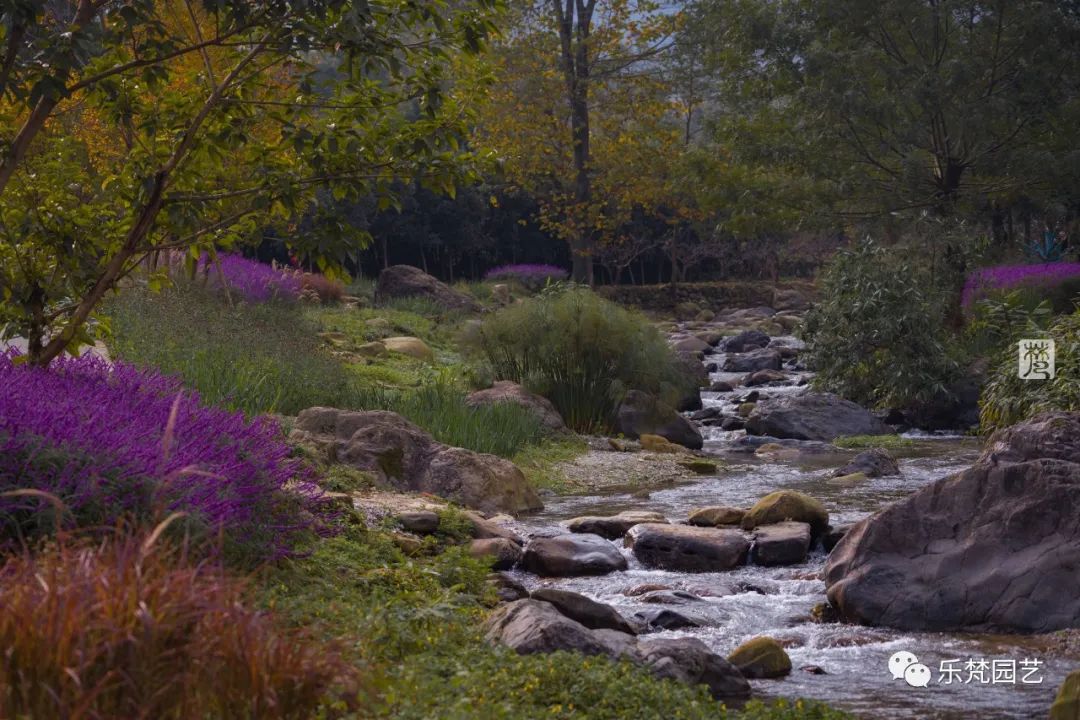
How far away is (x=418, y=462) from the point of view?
9.61 metres

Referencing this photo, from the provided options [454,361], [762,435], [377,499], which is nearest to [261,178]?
[377,499]

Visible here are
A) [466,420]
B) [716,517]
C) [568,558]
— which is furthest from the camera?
[466,420]

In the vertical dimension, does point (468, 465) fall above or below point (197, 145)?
below

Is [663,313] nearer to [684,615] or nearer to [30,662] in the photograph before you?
[684,615]

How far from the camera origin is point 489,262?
1674 inches

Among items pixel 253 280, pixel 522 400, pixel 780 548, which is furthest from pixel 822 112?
pixel 780 548

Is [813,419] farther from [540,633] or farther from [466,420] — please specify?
[540,633]

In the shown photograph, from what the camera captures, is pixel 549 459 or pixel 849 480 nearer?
pixel 849 480

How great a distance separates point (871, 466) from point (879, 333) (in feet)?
17.1

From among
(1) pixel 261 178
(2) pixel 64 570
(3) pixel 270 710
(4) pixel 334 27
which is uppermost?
(4) pixel 334 27

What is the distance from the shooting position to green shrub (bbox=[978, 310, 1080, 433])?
1209 centimetres

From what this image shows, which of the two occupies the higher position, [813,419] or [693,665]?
[693,665]

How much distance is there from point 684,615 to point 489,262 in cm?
3636

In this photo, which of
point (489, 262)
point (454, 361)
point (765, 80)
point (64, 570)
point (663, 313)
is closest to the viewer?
point (64, 570)
